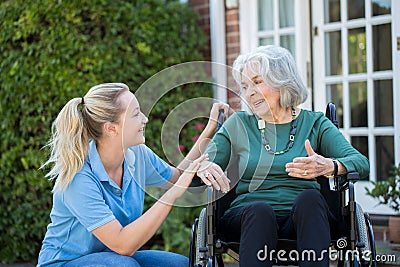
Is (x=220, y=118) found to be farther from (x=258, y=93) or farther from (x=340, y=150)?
(x=340, y=150)

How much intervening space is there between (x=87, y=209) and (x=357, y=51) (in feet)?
8.60

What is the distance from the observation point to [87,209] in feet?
7.98

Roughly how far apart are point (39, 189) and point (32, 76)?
0.76 meters

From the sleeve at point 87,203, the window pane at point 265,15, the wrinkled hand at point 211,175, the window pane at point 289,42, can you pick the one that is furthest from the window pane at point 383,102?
the sleeve at point 87,203

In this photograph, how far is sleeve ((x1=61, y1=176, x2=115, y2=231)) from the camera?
243 cm

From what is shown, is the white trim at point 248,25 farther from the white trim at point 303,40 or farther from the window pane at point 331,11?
the window pane at point 331,11

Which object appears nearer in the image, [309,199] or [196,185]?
[309,199]

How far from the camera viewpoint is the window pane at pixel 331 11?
15.0 feet

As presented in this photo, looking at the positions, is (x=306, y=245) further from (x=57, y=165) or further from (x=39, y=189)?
(x=39, y=189)

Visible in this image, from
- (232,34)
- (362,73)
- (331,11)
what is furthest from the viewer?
(232,34)

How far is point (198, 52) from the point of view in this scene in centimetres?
496

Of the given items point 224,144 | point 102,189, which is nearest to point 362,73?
point 224,144

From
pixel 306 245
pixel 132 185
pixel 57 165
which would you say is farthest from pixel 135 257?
pixel 306 245

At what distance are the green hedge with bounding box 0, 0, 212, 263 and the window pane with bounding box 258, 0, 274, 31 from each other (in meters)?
0.63
